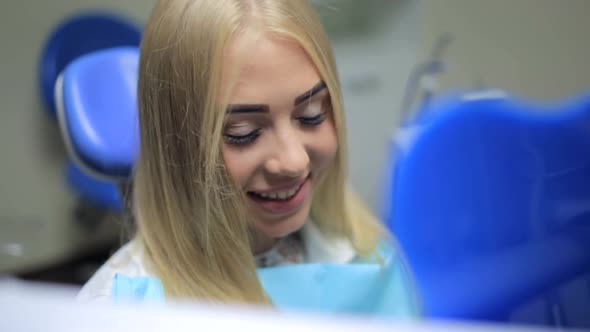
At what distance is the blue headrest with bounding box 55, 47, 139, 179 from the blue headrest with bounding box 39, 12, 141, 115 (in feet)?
0.23

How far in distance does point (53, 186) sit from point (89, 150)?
536mm

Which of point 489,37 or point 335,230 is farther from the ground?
point 489,37

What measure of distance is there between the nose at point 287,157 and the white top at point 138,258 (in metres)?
0.15

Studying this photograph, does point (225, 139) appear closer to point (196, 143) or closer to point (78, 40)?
point (196, 143)

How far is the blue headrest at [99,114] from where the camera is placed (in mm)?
585

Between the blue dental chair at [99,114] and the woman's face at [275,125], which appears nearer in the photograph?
the woman's face at [275,125]

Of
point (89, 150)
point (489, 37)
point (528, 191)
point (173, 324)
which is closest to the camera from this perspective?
point (173, 324)

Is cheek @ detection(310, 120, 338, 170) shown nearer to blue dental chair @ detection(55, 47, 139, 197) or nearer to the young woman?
the young woman

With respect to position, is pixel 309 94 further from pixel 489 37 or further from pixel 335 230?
pixel 489 37

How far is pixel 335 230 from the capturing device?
1.76ft

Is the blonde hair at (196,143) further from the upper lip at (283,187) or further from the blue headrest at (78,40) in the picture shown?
the blue headrest at (78,40)

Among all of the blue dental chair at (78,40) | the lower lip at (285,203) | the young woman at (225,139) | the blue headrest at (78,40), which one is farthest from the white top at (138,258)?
the blue headrest at (78,40)

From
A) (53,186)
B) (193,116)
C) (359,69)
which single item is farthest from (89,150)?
(53,186)

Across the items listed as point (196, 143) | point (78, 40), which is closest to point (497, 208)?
point (196, 143)
